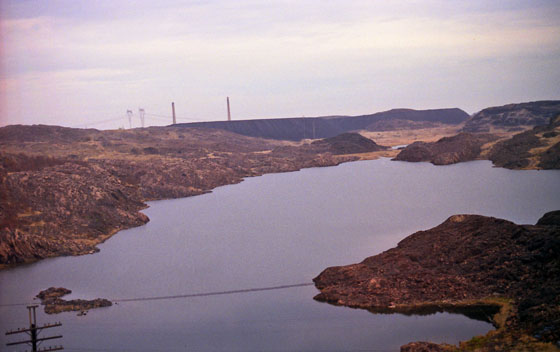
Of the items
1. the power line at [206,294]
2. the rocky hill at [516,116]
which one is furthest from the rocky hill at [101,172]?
the rocky hill at [516,116]

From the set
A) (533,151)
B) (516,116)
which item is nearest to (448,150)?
(533,151)

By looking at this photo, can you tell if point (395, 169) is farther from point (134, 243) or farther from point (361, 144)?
point (134, 243)

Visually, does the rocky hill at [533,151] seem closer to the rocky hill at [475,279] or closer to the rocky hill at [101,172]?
the rocky hill at [101,172]

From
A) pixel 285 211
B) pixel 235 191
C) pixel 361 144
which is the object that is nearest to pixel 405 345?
pixel 285 211

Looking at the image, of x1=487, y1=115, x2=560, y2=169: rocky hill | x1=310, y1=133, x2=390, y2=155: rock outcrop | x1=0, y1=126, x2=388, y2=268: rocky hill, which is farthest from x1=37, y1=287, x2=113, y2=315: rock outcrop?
x1=310, y1=133, x2=390, y2=155: rock outcrop

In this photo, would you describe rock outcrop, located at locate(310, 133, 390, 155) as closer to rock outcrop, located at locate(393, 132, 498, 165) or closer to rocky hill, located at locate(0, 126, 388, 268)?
rocky hill, located at locate(0, 126, 388, 268)
